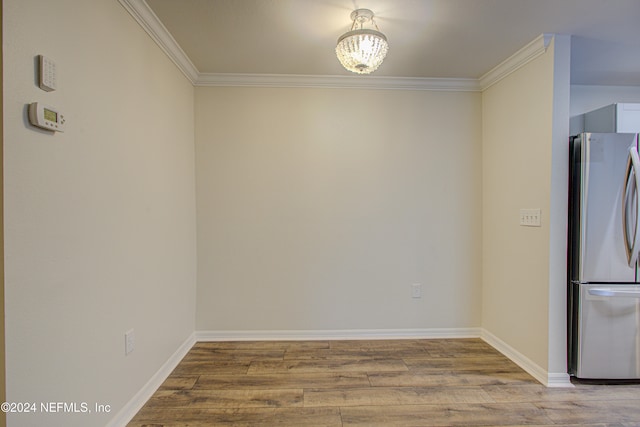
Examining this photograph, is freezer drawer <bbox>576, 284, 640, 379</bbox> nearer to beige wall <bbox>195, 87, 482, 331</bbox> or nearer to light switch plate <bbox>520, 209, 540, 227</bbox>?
light switch plate <bbox>520, 209, 540, 227</bbox>

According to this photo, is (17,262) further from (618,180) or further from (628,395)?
(628,395)

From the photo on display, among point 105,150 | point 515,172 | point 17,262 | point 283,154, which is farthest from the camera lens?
point 283,154

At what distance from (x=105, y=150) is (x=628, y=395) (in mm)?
3529

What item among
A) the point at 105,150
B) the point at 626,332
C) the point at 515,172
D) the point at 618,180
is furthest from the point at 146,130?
the point at 626,332

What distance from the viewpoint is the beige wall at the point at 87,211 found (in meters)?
1.09

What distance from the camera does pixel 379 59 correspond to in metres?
1.98

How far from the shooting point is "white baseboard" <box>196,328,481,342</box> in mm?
2844

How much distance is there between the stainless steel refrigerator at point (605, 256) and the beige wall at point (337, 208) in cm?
89

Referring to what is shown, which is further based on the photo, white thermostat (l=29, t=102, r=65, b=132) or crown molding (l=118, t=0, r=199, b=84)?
crown molding (l=118, t=0, r=199, b=84)

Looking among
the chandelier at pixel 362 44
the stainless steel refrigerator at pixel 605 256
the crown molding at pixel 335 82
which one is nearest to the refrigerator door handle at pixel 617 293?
the stainless steel refrigerator at pixel 605 256

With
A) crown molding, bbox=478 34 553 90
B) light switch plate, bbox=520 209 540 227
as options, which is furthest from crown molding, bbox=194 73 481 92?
light switch plate, bbox=520 209 540 227

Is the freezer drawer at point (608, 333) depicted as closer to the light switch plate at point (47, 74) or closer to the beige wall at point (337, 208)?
the beige wall at point (337, 208)

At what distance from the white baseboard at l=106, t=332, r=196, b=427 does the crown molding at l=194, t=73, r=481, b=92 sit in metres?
2.35

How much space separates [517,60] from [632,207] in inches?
52.6
